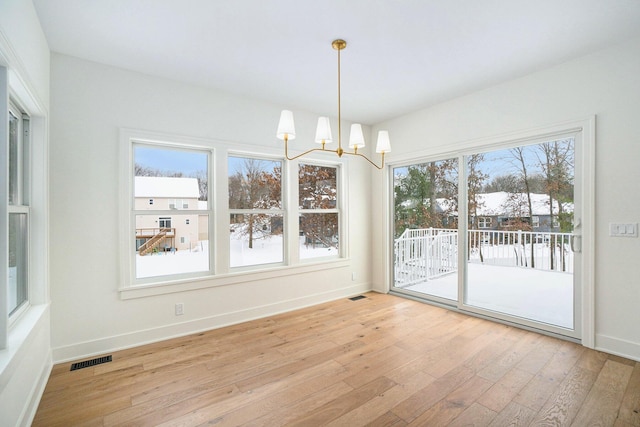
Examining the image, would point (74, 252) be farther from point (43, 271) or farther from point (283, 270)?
point (283, 270)

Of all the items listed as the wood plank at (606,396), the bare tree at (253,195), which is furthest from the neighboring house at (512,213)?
the bare tree at (253,195)

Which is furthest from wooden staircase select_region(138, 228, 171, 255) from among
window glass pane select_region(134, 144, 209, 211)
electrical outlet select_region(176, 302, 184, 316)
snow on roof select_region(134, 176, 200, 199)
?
electrical outlet select_region(176, 302, 184, 316)

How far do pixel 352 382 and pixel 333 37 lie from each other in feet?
8.88

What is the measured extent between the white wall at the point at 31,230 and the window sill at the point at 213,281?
68cm

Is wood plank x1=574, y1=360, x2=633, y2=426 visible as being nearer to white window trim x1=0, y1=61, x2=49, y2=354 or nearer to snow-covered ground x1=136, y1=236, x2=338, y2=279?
snow-covered ground x1=136, y1=236, x2=338, y2=279

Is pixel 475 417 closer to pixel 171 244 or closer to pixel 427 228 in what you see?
pixel 427 228

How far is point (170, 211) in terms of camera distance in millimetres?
3266

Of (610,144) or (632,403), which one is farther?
(610,144)

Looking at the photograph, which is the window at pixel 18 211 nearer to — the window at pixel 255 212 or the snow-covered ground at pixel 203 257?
the snow-covered ground at pixel 203 257

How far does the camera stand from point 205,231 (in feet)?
11.5

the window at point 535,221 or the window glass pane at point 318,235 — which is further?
the window glass pane at point 318,235

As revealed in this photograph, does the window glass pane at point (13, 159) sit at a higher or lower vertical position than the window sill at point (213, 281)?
higher

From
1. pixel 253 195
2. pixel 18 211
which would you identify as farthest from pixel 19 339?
pixel 253 195

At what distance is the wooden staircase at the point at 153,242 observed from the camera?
3186mm
